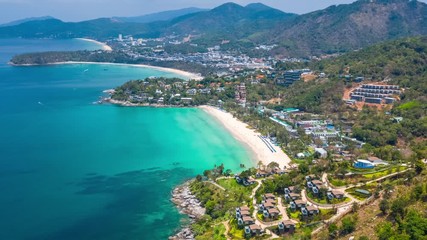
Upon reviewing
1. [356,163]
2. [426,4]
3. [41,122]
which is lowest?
[41,122]

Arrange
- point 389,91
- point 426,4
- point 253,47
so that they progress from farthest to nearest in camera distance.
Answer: point 426,4 → point 253,47 → point 389,91

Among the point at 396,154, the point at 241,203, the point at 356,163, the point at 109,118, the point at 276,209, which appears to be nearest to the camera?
the point at 276,209

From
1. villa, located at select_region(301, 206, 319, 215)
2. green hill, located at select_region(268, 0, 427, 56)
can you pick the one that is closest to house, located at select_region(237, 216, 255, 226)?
villa, located at select_region(301, 206, 319, 215)

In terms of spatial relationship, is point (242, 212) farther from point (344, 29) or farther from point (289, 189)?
point (344, 29)

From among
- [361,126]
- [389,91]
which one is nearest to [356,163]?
[361,126]

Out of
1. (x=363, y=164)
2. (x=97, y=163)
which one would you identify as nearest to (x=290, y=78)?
(x=97, y=163)

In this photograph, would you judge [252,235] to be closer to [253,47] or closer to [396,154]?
[396,154]

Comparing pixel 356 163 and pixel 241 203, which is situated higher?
pixel 356 163
